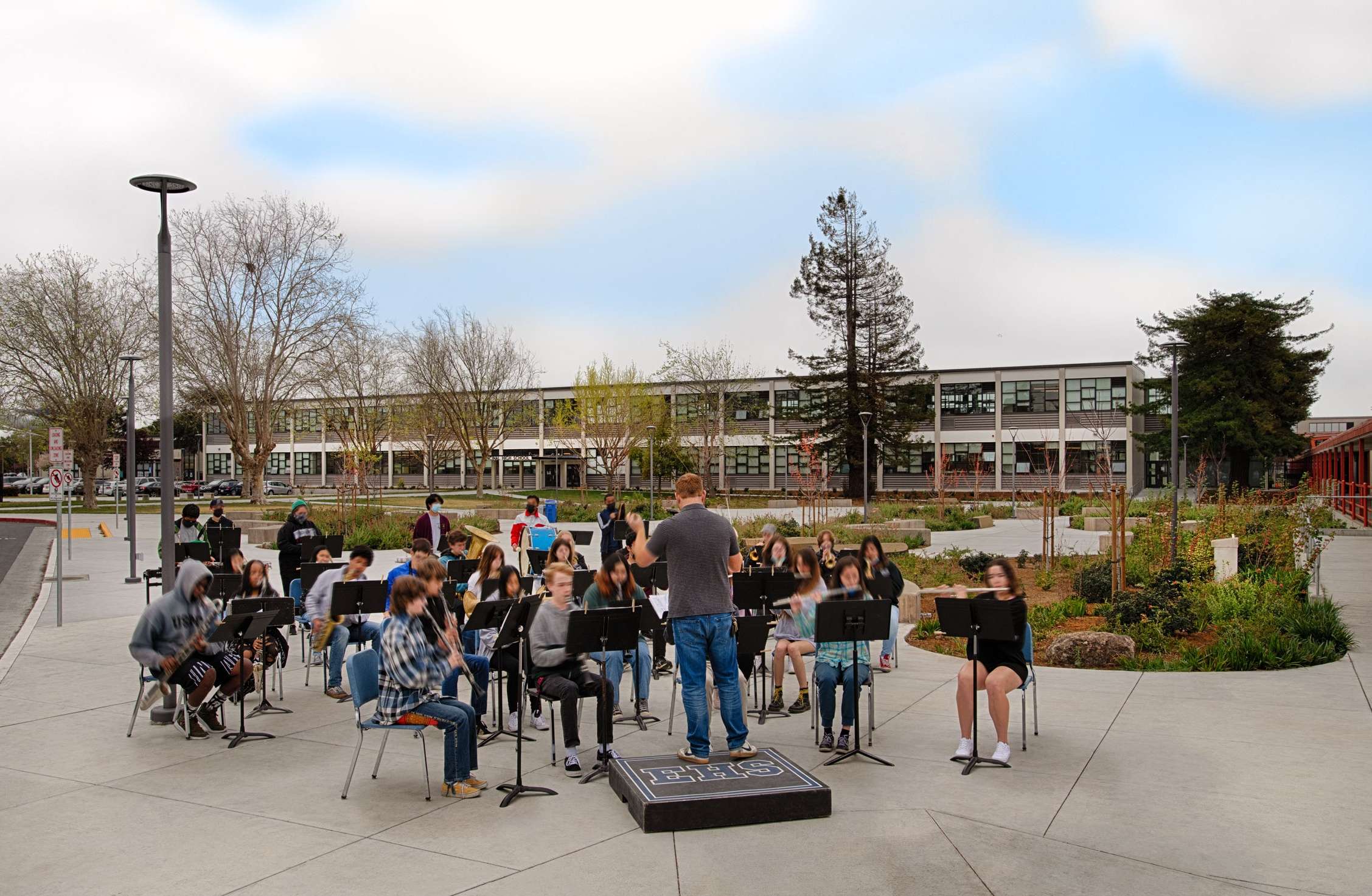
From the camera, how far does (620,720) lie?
882 centimetres

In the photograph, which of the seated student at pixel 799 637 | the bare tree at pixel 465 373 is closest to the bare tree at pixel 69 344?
the bare tree at pixel 465 373

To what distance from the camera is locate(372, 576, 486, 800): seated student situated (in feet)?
21.9

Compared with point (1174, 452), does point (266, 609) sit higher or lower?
lower

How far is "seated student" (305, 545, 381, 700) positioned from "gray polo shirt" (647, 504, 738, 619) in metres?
4.10

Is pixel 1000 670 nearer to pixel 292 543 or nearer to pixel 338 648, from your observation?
pixel 338 648

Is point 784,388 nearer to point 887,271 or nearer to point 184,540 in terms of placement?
point 887,271

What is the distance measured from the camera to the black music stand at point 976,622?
7234 mm

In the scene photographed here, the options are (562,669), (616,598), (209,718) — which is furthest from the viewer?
(616,598)

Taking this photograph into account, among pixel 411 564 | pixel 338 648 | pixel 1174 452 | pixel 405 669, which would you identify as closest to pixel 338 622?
pixel 338 648

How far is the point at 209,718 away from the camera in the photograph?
27.3ft

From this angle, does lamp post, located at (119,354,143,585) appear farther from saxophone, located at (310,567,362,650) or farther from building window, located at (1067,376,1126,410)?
building window, located at (1067,376,1126,410)

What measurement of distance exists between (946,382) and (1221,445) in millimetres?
19991

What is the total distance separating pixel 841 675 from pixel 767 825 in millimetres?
2017

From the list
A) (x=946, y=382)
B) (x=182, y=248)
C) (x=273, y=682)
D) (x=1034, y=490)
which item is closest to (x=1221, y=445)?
(x=1034, y=490)
